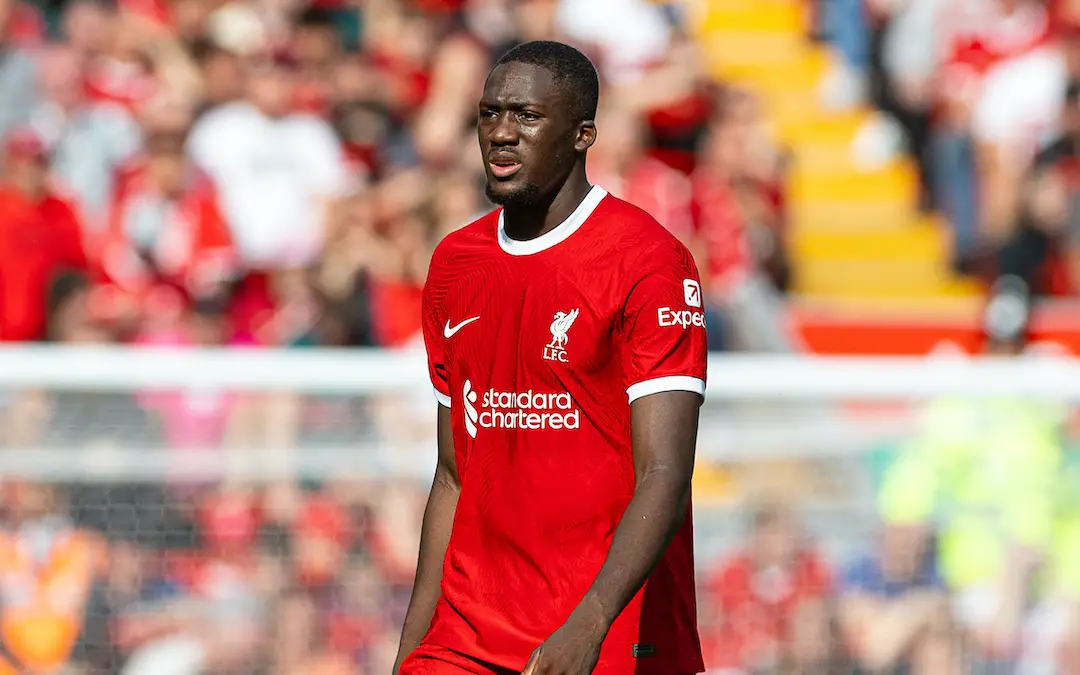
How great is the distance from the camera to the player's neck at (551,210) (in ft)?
14.1

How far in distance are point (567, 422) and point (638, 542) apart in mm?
409

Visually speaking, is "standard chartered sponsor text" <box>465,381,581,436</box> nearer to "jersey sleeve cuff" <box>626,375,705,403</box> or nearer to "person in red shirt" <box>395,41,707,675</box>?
"person in red shirt" <box>395,41,707,675</box>

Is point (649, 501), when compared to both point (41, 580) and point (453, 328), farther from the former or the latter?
point (41, 580)

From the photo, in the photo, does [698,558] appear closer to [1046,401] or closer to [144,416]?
[1046,401]

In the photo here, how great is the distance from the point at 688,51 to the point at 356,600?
5.61 metres

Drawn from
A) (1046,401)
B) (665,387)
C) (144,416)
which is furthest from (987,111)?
(665,387)

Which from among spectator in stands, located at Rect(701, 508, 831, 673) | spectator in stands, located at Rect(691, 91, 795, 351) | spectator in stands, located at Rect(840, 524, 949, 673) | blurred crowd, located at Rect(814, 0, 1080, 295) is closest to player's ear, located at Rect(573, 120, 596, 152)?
spectator in stands, located at Rect(701, 508, 831, 673)

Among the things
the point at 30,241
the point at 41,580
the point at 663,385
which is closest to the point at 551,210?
the point at 663,385

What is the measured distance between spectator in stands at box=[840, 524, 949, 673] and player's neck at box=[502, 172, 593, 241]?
454 centimetres

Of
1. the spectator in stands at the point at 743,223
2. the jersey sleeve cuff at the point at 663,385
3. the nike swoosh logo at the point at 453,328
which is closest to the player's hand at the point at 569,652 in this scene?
the jersey sleeve cuff at the point at 663,385

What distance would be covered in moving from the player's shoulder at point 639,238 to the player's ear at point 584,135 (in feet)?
0.49

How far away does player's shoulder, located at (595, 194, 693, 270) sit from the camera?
4160mm

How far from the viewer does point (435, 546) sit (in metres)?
4.58

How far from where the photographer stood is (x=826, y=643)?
8375mm
